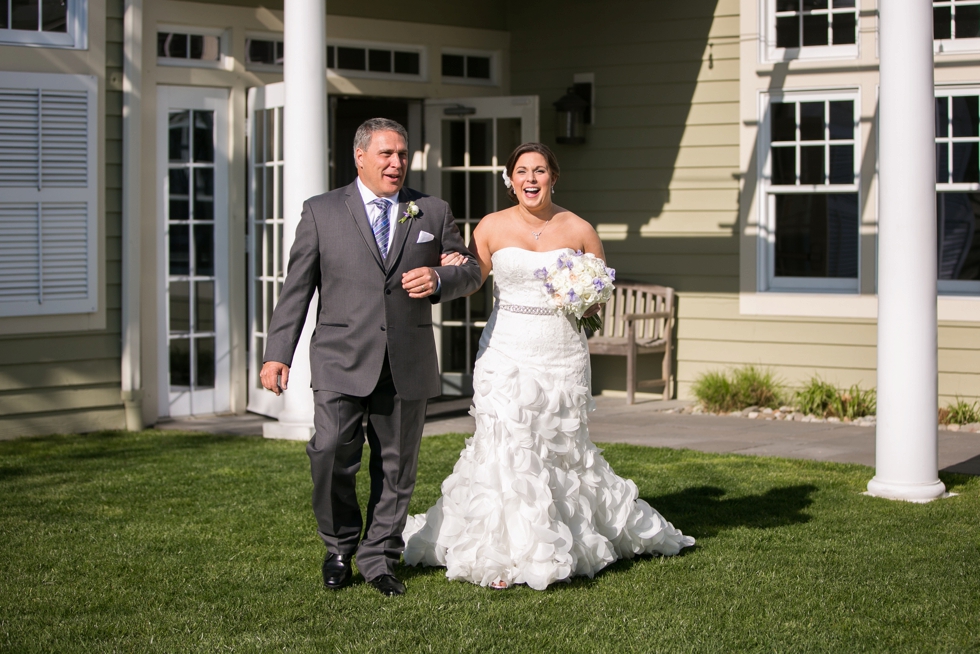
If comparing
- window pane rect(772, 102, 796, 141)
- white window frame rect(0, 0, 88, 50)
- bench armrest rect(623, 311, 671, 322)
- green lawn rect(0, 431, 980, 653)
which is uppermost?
white window frame rect(0, 0, 88, 50)

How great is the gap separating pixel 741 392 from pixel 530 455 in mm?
4790

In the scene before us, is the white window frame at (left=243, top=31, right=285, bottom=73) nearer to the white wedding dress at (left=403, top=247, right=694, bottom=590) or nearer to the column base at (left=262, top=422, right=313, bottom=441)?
the column base at (left=262, top=422, right=313, bottom=441)

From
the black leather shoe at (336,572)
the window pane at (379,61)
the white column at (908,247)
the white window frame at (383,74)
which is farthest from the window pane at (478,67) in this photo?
the black leather shoe at (336,572)

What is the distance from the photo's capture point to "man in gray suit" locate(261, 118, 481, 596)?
4312 mm

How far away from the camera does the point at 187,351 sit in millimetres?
8656

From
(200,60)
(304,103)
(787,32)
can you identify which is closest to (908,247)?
(304,103)

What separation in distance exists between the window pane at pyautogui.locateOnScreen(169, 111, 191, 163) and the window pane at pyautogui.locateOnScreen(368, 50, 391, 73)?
5.30 feet

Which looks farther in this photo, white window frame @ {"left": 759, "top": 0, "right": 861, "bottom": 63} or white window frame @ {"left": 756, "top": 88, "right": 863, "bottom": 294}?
white window frame @ {"left": 756, "top": 88, "right": 863, "bottom": 294}

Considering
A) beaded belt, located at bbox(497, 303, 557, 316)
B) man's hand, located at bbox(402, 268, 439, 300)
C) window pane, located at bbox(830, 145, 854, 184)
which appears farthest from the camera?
window pane, located at bbox(830, 145, 854, 184)

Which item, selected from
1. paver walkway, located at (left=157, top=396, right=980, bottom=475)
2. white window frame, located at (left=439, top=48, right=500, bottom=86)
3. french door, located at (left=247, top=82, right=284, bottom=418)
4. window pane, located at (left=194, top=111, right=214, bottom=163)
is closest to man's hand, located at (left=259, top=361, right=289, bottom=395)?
paver walkway, located at (left=157, top=396, right=980, bottom=475)

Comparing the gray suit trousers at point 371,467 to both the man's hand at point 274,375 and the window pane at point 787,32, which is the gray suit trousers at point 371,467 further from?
the window pane at point 787,32

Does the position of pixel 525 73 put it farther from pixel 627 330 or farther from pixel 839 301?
pixel 839 301

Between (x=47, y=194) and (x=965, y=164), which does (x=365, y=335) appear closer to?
(x=47, y=194)

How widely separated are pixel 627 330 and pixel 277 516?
15.2 ft
